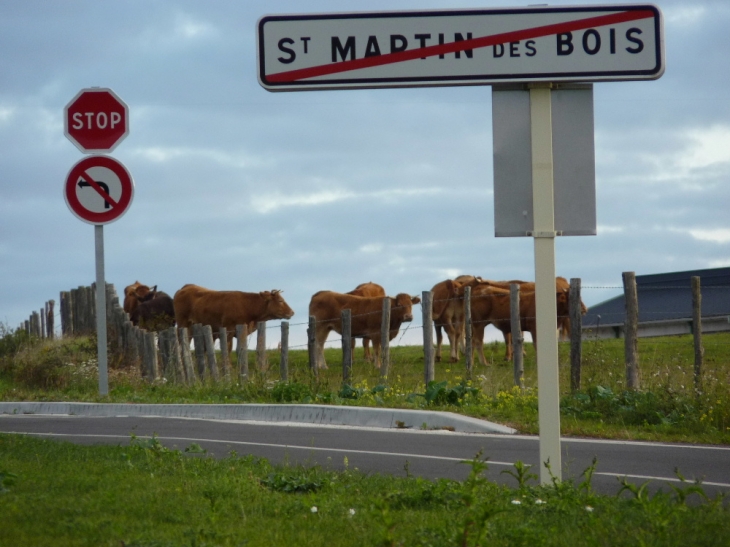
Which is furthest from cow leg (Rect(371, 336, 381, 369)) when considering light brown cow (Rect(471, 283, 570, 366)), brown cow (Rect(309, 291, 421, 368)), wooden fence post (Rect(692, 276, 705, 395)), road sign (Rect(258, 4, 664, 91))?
road sign (Rect(258, 4, 664, 91))

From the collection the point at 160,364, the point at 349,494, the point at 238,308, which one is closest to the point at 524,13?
the point at 349,494

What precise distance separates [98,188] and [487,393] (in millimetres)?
6568

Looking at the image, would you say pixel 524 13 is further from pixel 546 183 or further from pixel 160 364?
pixel 160 364

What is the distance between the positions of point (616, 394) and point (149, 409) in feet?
23.2

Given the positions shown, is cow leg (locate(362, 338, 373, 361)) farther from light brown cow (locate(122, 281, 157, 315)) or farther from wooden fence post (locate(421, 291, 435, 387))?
light brown cow (locate(122, 281, 157, 315))

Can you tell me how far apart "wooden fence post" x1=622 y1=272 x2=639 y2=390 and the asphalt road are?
4991 millimetres

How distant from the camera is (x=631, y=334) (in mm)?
16000

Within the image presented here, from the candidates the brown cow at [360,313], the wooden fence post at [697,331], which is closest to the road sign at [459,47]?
the wooden fence post at [697,331]

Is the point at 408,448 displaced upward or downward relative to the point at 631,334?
downward

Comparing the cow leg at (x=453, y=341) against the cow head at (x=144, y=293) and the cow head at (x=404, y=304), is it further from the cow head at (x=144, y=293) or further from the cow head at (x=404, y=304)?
the cow head at (x=144, y=293)

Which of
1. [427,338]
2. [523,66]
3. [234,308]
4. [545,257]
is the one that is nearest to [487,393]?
[427,338]

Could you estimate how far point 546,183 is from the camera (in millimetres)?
6129

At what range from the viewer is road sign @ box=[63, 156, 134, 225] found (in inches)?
530

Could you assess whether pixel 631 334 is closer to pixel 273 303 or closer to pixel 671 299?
pixel 273 303
